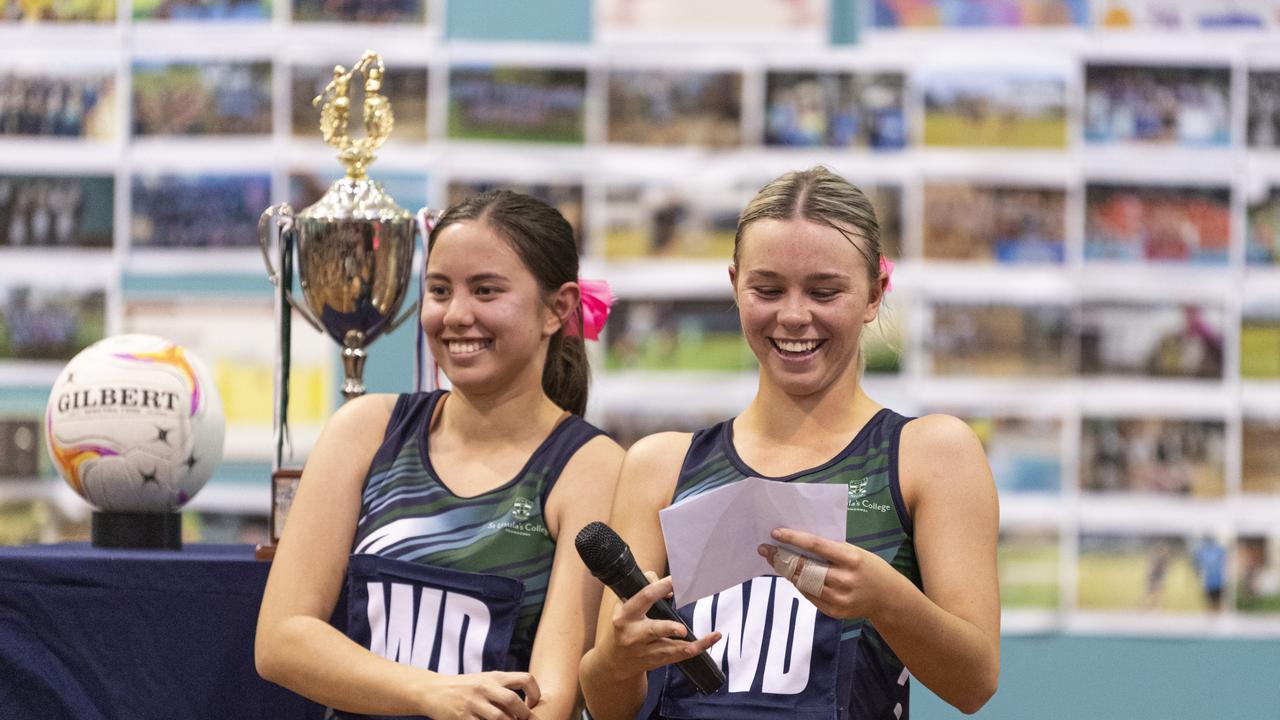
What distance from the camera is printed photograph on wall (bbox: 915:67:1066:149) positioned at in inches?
120

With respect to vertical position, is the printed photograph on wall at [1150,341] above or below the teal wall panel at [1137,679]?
above

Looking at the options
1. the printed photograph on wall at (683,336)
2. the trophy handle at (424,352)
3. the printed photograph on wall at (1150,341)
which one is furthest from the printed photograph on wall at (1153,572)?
the trophy handle at (424,352)

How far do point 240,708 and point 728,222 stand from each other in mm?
1502

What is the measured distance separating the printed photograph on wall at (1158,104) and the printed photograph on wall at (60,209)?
6.95 ft

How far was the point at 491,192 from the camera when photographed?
1995 mm

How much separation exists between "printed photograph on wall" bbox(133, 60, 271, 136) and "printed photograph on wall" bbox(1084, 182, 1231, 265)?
177 cm

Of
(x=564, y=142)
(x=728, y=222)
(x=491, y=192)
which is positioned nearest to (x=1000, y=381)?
(x=728, y=222)

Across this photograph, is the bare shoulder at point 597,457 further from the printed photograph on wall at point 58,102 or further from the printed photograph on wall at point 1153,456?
the printed photograph on wall at point 58,102

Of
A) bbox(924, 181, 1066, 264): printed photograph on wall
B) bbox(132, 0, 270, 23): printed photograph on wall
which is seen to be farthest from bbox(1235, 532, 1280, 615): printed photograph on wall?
bbox(132, 0, 270, 23): printed photograph on wall

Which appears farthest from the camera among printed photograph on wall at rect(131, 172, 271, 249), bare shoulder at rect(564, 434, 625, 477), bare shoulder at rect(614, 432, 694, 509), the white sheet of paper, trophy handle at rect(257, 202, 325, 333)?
printed photograph on wall at rect(131, 172, 271, 249)

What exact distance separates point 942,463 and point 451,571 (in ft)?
2.04

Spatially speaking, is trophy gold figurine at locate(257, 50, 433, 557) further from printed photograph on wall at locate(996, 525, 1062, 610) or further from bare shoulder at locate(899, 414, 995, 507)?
printed photograph on wall at locate(996, 525, 1062, 610)

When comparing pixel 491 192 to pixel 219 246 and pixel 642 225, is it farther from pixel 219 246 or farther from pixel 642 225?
pixel 219 246

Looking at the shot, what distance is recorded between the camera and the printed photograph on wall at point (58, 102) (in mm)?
3172
